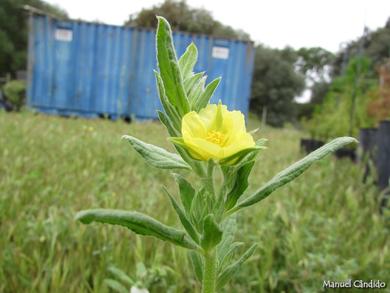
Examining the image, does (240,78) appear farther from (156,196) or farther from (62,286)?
(62,286)


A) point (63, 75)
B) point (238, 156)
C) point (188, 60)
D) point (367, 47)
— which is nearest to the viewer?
point (238, 156)

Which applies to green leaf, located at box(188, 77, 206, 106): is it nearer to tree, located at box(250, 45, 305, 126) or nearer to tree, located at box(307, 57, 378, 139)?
tree, located at box(307, 57, 378, 139)

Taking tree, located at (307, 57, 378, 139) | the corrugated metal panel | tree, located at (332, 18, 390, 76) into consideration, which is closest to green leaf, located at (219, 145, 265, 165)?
tree, located at (307, 57, 378, 139)

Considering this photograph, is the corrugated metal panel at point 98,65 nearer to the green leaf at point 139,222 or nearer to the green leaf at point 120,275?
the green leaf at point 120,275

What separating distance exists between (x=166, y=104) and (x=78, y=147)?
334 centimetres

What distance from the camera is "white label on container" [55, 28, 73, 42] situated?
34.9 ft

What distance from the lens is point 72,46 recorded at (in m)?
10.7

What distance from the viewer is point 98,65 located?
34.7 ft

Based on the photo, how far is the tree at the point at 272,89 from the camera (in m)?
16.5

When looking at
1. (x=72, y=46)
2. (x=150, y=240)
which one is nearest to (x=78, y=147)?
(x=150, y=240)

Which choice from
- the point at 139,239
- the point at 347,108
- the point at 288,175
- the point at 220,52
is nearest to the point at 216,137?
the point at 288,175

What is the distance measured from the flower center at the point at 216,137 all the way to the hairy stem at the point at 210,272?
12 cm

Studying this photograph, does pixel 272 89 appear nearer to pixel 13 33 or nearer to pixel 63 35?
pixel 63 35

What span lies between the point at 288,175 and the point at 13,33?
34.0m
